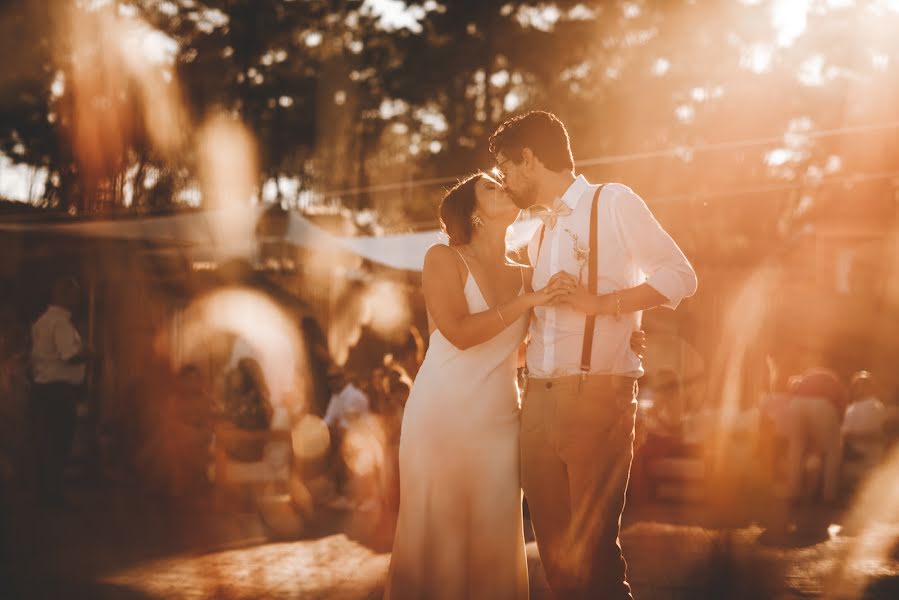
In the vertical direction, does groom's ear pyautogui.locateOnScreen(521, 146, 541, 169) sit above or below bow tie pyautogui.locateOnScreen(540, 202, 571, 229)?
above

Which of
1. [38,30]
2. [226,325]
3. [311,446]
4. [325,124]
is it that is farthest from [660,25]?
[311,446]

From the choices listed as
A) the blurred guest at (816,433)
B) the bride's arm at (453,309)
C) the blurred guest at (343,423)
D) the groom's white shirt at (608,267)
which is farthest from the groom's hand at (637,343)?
the blurred guest at (816,433)

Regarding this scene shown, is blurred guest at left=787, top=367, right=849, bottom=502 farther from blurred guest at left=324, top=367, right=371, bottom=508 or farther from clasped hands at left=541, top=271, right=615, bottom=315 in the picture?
clasped hands at left=541, top=271, right=615, bottom=315

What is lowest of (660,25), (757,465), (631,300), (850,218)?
(757,465)

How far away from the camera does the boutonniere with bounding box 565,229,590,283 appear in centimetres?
410

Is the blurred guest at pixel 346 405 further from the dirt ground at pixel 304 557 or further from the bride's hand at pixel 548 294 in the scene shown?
the bride's hand at pixel 548 294

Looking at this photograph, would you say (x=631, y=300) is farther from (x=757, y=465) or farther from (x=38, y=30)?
(x=38, y=30)

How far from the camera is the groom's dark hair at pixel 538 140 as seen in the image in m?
4.23

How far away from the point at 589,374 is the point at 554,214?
0.60 meters

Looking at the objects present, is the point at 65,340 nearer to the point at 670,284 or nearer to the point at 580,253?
the point at 580,253

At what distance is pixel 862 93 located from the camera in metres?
27.5

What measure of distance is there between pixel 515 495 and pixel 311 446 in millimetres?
7123

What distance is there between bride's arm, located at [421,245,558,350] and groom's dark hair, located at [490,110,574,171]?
1.74ft

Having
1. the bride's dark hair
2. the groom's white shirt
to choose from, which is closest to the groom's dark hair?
the groom's white shirt
